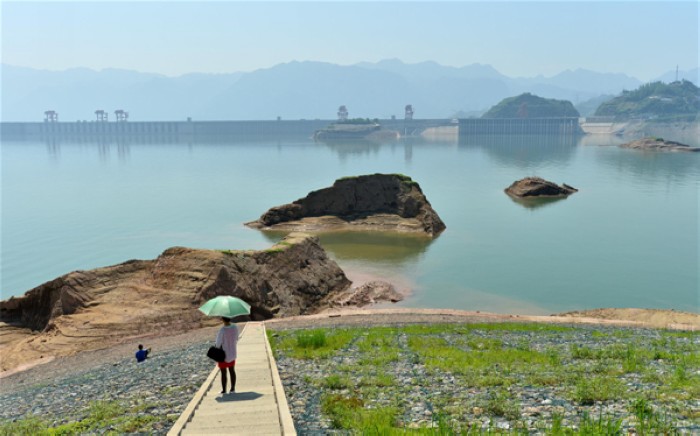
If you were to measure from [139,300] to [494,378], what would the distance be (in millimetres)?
24208

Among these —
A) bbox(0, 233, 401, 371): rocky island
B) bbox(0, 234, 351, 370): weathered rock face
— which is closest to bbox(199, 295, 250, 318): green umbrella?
bbox(0, 233, 401, 371): rocky island

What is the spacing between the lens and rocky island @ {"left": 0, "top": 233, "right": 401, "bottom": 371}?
30.1 meters

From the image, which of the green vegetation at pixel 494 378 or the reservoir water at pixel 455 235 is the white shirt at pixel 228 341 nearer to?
the green vegetation at pixel 494 378

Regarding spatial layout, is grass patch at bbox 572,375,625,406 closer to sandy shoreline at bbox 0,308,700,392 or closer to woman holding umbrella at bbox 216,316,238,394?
woman holding umbrella at bbox 216,316,238,394

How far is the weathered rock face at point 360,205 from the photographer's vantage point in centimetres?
7400

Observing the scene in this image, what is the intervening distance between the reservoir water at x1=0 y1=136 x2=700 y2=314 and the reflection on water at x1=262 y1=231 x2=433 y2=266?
24cm

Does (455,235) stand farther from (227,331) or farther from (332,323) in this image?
(227,331)

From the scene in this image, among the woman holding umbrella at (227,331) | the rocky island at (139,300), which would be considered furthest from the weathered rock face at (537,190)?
the woman holding umbrella at (227,331)

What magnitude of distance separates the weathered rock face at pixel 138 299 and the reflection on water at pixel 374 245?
62.6ft

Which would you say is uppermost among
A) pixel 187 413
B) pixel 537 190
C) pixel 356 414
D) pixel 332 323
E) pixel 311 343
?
pixel 187 413

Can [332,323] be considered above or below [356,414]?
below

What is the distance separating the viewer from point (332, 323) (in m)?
31.3

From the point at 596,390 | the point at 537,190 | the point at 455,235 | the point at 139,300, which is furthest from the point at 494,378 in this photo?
the point at 537,190

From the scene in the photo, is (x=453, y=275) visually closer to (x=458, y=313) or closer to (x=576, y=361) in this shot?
(x=458, y=313)
